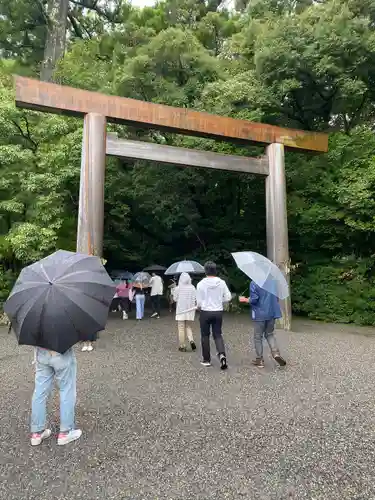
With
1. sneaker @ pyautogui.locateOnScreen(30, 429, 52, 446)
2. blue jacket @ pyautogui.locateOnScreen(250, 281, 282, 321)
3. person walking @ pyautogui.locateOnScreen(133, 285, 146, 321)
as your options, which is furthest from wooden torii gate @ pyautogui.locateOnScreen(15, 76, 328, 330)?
sneaker @ pyautogui.locateOnScreen(30, 429, 52, 446)

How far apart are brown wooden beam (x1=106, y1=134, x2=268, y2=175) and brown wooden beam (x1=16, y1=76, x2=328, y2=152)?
39 cm

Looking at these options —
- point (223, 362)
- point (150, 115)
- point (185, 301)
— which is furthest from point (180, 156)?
point (223, 362)

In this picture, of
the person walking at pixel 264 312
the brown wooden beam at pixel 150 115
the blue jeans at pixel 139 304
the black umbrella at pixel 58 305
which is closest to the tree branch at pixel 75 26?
the brown wooden beam at pixel 150 115

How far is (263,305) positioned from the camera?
4852mm

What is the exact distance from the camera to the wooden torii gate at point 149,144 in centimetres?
678

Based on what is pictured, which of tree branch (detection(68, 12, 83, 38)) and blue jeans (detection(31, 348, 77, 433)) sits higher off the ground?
tree branch (detection(68, 12, 83, 38))

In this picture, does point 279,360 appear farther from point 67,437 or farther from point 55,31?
point 55,31

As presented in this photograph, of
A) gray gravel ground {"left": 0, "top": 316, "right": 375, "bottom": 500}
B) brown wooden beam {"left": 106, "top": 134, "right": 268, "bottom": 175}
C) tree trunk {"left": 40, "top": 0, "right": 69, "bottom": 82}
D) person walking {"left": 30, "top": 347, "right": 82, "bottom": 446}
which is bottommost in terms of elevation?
gray gravel ground {"left": 0, "top": 316, "right": 375, "bottom": 500}

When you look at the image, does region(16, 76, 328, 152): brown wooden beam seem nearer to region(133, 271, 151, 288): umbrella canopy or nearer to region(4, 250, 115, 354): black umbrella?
region(133, 271, 151, 288): umbrella canopy

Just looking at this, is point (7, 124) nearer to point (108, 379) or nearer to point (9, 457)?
point (108, 379)

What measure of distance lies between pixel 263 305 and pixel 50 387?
9.39 feet

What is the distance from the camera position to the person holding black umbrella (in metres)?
2.66

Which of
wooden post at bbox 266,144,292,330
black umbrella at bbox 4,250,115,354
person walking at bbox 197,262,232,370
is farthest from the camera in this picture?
wooden post at bbox 266,144,292,330

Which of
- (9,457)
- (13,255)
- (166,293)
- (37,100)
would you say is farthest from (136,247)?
(9,457)
